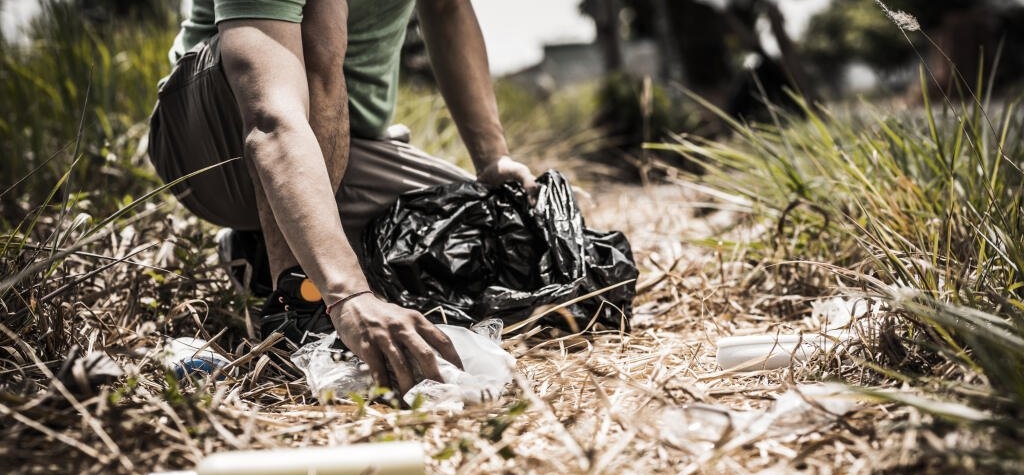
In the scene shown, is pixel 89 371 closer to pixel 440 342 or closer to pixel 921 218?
pixel 440 342

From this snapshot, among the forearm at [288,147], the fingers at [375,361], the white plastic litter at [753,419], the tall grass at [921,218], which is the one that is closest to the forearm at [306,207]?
the forearm at [288,147]

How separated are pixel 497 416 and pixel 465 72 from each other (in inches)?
51.6

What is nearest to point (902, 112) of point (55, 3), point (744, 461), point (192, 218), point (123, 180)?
point (744, 461)

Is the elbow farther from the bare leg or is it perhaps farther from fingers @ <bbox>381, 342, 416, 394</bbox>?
fingers @ <bbox>381, 342, 416, 394</bbox>

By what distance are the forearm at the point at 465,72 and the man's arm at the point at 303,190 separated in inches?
23.7

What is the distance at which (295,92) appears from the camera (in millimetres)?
1546

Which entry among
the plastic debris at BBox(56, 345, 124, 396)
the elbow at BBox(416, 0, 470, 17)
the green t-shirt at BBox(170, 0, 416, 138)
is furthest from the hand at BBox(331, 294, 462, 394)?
the elbow at BBox(416, 0, 470, 17)

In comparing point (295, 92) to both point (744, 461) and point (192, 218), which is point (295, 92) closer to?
point (744, 461)

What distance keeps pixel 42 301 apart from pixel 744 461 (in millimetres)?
1243

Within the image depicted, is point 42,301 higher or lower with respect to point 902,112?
higher

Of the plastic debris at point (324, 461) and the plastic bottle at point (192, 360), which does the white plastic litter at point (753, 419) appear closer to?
the plastic debris at point (324, 461)

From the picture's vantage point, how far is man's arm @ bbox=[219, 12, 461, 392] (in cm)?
130

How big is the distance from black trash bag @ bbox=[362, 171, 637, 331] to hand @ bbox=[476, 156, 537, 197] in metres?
0.02

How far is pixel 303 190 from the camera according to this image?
4.65 feet
